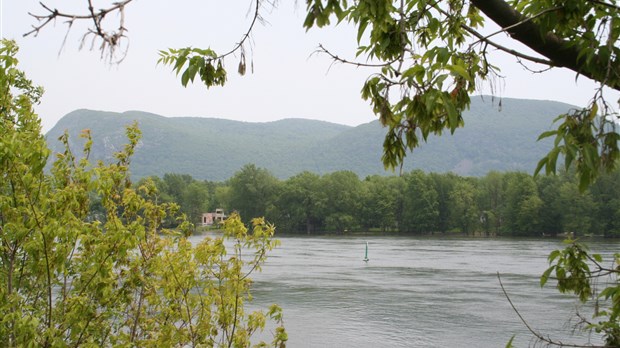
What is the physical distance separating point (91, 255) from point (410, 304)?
1832 centimetres

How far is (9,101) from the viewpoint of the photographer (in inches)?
277

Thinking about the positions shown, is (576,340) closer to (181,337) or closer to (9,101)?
(181,337)

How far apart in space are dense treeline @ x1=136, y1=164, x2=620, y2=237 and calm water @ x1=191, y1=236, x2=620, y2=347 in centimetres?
5277

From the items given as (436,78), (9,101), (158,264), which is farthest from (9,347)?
(436,78)

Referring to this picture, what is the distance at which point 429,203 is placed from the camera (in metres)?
104

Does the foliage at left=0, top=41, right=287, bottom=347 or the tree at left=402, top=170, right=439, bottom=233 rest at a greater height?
the tree at left=402, top=170, right=439, bottom=233

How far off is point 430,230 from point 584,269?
342 feet

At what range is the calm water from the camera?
693 inches

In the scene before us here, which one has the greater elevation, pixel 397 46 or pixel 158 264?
pixel 397 46

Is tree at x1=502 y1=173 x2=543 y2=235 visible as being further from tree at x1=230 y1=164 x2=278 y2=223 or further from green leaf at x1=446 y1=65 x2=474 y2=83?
green leaf at x1=446 y1=65 x2=474 y2=83

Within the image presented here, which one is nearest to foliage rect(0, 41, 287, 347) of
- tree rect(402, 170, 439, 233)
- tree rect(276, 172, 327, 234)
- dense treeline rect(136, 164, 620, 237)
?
dense treeline rect(136, 164, 620, 237)

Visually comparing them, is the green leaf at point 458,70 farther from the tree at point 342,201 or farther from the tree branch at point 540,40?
the tree at point 342,201

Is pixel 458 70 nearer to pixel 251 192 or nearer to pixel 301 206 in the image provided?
pixel 301 206

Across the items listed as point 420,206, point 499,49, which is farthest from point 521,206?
point 499,49
